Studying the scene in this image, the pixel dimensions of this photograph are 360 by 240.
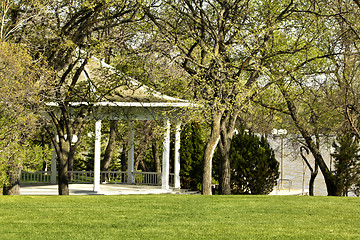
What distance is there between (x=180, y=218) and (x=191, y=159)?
501 inches

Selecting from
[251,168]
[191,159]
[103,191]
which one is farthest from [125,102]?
[251,168]

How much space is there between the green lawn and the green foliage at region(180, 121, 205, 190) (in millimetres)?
9086

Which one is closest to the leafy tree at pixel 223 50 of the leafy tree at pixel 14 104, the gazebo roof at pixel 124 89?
the gazebo roof at pixel 124 89

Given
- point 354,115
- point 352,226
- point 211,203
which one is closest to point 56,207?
point 211,203

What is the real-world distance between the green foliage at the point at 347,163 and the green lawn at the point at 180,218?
8369mm

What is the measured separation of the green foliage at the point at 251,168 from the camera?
824 inches

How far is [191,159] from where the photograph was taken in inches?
890

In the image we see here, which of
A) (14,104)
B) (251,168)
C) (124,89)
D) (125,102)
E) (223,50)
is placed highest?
(223,50)

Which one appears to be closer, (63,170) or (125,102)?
(63,170)

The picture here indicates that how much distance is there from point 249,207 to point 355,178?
11.3 m

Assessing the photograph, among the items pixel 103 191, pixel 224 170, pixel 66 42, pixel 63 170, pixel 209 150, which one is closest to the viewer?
pixel 66 42

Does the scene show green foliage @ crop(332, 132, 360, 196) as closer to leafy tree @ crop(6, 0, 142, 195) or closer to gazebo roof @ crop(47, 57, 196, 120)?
gazebo roof @ crop(47, 57, 196, 120)

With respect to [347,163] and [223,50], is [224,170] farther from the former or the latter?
[347,163]

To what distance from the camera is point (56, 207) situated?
1130 centimetres
